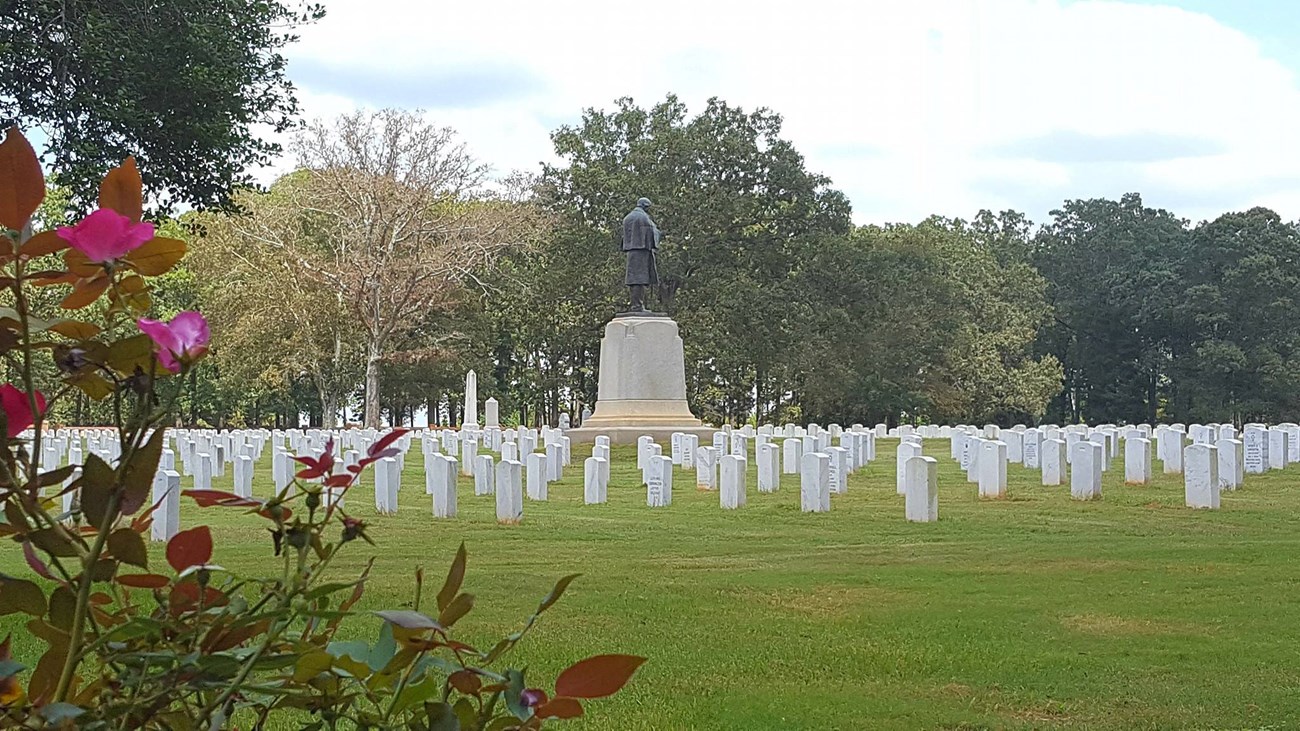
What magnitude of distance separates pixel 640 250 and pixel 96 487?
90.0ft

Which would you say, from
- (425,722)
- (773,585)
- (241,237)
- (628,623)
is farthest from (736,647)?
(241,237)

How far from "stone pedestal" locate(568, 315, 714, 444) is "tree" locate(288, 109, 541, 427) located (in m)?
12.1

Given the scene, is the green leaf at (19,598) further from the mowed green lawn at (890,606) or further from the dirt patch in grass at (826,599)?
the dirt patch in grass at (826,599)

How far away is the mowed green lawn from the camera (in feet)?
17.2

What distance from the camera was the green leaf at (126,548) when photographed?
1347mm

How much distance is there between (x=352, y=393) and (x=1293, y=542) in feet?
167

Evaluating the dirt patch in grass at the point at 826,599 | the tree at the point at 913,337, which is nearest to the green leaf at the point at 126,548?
the dirt patch in grass at the point at 826,599

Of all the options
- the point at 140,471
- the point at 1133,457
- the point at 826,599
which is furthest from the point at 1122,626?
the point at 1133,457

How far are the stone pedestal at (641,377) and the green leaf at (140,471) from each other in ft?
82.9

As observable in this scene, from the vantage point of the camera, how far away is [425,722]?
1.35 m

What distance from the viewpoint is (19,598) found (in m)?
1.29

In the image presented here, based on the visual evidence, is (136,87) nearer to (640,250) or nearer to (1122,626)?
(1122,626)

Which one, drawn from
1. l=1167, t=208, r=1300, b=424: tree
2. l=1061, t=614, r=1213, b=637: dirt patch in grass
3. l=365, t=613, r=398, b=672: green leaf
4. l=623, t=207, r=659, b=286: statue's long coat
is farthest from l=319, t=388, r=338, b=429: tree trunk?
l=365, t=613, r=398, b=672: green leaf

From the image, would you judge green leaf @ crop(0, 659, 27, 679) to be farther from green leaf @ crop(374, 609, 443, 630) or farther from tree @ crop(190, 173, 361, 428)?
tree @ crop(190, 173, 361, 428)
